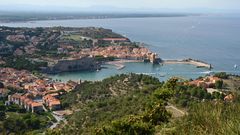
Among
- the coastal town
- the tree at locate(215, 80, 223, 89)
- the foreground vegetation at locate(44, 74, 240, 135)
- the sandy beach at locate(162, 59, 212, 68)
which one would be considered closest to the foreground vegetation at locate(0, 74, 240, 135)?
the foreground vegetation at locate(44, 74, 240, 135)

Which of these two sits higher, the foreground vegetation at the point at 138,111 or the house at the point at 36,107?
the foreground vegetation at the point at 138,111

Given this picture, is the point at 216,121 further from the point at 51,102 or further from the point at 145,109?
the point at 51,102

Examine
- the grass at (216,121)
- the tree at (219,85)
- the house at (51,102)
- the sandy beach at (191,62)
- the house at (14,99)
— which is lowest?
the sandy beach at (191,62)

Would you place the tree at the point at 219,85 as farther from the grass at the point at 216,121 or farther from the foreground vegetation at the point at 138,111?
the grass at the point at 216,121

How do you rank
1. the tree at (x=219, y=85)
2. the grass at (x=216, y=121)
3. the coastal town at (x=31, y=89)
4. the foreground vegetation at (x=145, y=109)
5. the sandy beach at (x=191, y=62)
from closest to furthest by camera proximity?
the grass at (x=216, y=121)
the foreground vegetation at (x=145, y=109)
the tree at (x=219, y=85)
the coastal town at (x=31, y=89)
the sandy beach at (x=191, y=62)

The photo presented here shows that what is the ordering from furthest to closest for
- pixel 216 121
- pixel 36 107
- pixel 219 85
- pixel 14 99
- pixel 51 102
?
pixel 14 99
pixel 51 102
pixel 36 107
pixel 219 85
pixel 216 121

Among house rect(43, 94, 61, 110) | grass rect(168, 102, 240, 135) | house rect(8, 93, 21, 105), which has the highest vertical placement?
grass rect(168, 102, 240, 135)

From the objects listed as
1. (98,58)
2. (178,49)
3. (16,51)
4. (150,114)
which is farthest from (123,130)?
(178,49)

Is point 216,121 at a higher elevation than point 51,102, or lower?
higher

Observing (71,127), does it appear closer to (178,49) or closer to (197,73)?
(197,73)

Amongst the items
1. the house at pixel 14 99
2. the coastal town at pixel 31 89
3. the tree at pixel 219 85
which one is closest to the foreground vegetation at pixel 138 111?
the tree at pixel 219 85

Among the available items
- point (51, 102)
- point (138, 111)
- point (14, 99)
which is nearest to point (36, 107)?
point (51, 102)

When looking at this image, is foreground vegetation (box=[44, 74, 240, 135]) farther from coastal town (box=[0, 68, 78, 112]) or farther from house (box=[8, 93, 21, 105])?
house (box=[8, 93, 21, 105])

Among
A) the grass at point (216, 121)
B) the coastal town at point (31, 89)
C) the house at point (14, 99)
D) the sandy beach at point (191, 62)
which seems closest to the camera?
the grass at point (216, 121)
